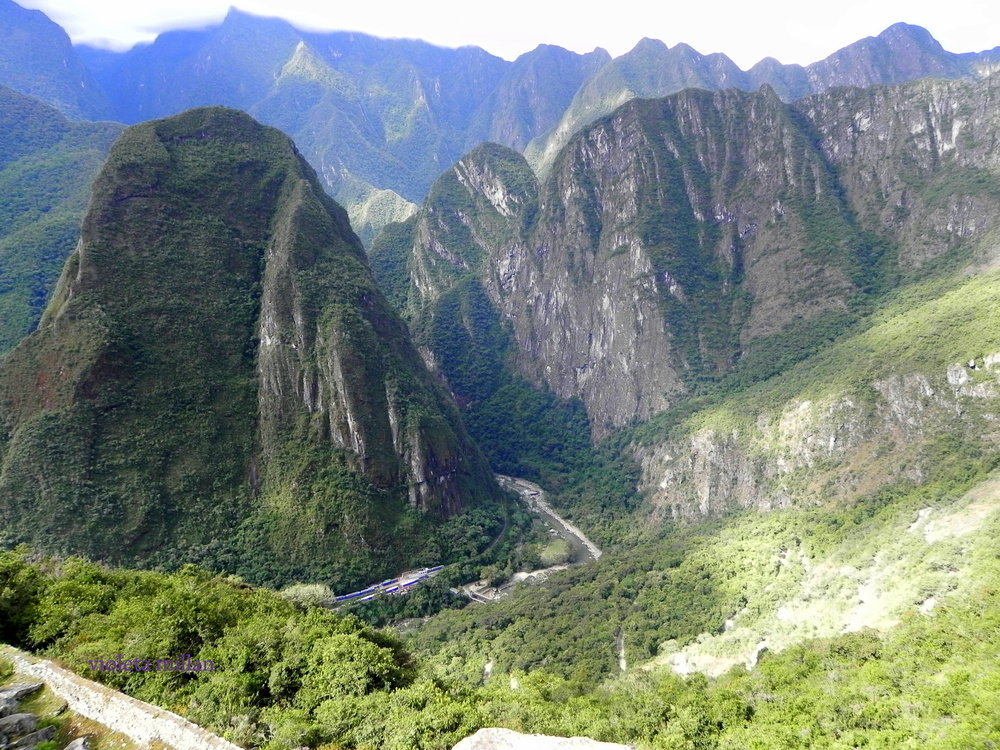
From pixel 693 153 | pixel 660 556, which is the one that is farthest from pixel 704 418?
pixel 693 153

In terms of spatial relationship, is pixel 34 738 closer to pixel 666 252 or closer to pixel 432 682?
pixel 432 682

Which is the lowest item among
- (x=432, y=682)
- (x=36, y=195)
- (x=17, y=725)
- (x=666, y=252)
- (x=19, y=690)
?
(x=432, y=682)

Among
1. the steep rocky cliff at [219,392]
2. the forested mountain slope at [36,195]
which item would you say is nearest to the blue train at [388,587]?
the steep rocky cliff at [219,392]

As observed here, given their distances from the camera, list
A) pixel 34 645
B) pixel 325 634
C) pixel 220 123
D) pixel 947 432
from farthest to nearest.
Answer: pixel 220 123
pixel 947 432
pixel 325 634
pixel 34 645

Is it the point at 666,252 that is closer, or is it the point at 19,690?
the point at 19,690

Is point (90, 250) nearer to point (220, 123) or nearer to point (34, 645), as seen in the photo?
point (220, 123)

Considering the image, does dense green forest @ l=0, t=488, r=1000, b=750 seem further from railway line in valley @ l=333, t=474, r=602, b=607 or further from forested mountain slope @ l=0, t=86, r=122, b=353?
forested mountain slope @ l=0, t=86, r=122, b=353

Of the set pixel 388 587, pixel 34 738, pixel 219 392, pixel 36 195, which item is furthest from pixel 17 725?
pixel 36 195
